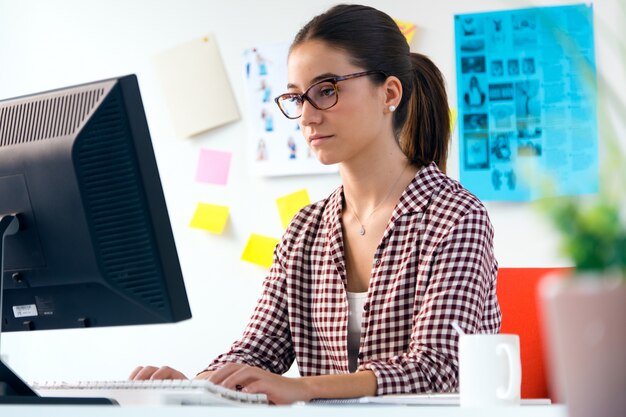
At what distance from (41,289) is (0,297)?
6 centimetres

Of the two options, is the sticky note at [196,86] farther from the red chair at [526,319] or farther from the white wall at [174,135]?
the red chair at [526,319]

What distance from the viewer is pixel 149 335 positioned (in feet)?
8.48

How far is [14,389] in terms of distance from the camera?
3.26 ft

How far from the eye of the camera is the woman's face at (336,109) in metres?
1.55

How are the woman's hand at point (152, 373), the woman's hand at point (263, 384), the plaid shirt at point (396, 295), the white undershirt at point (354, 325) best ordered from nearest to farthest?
the woman's hand at point (263, 384)
the woman's hand at point (152, 373)
the plaid shirt at point (396, 295)
the white undershirt at point (354, 325)

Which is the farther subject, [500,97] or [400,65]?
[500,97]

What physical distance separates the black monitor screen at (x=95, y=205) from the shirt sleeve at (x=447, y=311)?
15.2 inches

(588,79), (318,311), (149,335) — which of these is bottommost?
(149,335)

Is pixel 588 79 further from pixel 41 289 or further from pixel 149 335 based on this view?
pixel 149 335

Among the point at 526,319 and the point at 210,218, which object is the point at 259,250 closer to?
the point at 210,218

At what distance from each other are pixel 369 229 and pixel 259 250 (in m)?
0.89

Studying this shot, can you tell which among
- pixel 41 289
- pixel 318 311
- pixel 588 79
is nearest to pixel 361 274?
pixel 318 311

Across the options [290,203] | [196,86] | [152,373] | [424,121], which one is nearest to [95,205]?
[152,373]

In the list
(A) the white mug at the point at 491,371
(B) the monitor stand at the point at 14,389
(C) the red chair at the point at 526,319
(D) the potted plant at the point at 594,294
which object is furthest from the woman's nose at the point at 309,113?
(D) the potted plant at the point at 594,294
